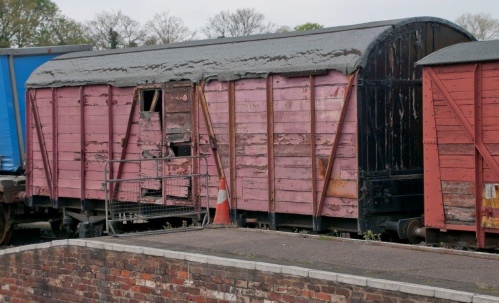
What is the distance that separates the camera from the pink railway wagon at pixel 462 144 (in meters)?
10.1

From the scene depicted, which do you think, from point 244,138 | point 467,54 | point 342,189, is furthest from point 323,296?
point 244,138

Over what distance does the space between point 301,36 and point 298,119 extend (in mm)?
1567

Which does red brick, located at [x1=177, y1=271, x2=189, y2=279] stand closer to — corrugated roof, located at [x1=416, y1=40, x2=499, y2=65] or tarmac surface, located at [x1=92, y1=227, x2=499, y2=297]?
tarmac surface, located at [x1=92, y1=227, x2=499, y2=297]

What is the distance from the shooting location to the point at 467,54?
1042cm

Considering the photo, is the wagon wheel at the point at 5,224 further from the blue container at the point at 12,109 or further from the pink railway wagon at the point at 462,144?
the pink railway wagon at the point at 462,144

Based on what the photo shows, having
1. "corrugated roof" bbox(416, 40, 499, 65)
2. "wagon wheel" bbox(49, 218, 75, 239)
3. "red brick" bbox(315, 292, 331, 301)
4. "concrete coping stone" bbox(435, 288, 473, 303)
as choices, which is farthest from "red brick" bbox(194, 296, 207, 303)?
"wagon wheel" bbox(49, 218, 75, 239)

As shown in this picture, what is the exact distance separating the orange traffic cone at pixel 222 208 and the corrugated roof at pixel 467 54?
3513 millimetres

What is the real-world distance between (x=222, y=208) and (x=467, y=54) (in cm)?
418

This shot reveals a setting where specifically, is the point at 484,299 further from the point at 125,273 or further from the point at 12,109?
the point at 12,109

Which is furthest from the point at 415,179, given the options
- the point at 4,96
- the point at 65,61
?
the point at 4,96

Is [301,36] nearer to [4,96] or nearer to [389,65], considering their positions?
[389,65]

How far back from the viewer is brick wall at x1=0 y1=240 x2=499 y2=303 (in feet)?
25.2

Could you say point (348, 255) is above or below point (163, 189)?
below

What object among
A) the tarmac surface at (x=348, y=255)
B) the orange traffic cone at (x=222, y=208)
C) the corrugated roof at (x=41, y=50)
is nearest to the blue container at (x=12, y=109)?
the corrugated roof at (x=41, y=50)
